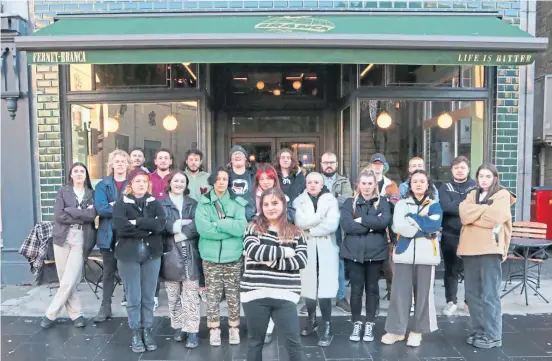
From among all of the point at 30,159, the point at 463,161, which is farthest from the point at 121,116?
the point at 463,161

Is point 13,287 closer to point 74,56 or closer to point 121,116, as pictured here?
point 121,116

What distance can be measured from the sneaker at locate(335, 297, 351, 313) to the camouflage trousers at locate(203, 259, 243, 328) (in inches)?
61.1

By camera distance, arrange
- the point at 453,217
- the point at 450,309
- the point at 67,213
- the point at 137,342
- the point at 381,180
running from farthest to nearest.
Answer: the point at 381,180 → the point at 450,309 → the point at 453,217 → the point at 67,213 → the point at 137,342

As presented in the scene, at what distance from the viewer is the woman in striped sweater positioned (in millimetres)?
3145

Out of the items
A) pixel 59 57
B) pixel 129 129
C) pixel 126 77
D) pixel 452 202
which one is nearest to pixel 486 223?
pixel 452 202

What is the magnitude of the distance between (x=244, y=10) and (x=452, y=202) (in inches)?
157

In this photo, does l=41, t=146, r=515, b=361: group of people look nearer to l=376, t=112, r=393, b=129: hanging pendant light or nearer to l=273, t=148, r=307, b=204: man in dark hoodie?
l=273, t=148, r=307, b=204: man in dark hoodie

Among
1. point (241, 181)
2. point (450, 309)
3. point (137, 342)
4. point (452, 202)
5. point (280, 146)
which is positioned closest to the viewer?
point (137, 342)

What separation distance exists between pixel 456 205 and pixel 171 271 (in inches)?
120

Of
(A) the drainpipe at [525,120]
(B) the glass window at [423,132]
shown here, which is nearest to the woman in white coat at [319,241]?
(B) the glass window at [423,132]

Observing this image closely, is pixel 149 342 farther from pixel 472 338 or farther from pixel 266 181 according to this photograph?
pixel 472 338

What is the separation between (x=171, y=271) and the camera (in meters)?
4.16

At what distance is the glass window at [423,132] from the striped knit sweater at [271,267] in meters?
3.78

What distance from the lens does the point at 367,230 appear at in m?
4.11
